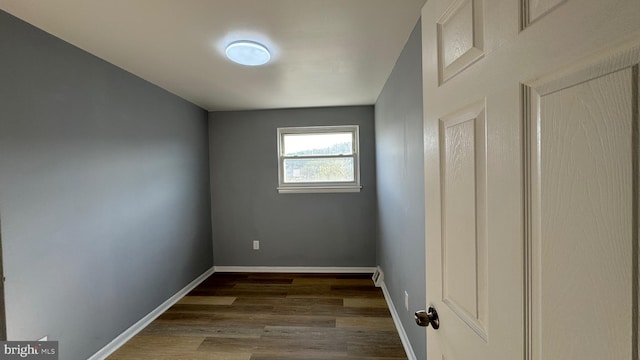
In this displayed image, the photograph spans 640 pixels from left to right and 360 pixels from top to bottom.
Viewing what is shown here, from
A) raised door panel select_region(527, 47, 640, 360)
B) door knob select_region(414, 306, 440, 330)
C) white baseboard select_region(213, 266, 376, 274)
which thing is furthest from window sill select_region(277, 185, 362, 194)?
raised door panel select_region(527, 47, 640, 360)

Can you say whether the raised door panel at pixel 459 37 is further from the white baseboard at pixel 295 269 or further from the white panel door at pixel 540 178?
the white baseboard at pixel 295 269

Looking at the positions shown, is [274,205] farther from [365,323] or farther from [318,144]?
[365,323]

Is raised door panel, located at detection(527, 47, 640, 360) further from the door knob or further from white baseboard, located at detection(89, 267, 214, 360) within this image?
white baseboard, located at detection(89, 267, 214, 360)

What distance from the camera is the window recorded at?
365 cm

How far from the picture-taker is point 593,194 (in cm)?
39

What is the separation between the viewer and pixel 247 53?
1.88 meters

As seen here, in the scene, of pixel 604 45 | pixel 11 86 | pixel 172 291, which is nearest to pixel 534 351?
pixel 604 45

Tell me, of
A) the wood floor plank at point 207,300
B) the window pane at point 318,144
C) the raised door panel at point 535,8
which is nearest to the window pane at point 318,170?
the window pane at point 318,144

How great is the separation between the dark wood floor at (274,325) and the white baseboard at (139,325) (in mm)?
48

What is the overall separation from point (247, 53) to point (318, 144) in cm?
193

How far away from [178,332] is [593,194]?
283 centimetres

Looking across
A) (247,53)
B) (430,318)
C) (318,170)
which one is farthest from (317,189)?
(430,318)

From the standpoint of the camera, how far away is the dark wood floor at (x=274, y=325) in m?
2.06

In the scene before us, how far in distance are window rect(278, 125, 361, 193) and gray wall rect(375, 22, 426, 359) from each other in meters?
0.78
